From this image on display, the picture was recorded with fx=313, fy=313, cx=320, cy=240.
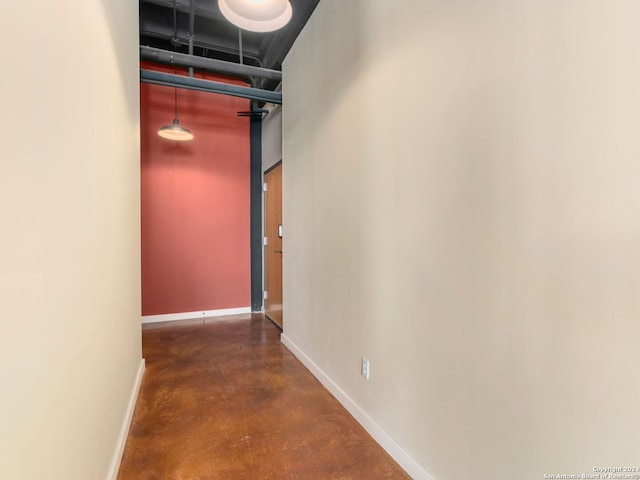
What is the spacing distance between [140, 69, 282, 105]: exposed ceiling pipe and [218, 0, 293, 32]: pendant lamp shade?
1.71 metres

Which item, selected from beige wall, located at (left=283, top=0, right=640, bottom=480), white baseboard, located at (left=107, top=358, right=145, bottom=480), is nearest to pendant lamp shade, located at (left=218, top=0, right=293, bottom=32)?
beige wall, located at (left=283, top=0, right=640, bottom=480)

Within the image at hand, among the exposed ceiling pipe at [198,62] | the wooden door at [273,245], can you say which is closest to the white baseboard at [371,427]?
the wooden door at [273,245]

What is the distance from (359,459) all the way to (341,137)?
204 cm

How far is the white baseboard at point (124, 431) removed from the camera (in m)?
1.57

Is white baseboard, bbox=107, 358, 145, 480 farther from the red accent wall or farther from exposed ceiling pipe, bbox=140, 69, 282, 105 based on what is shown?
exposed ceiling pipe, bbox=140, 69, 282, 105

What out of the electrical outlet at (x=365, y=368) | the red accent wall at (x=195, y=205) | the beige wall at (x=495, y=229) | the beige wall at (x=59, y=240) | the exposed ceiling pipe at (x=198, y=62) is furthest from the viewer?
the red accent wall at (x=195, y=205)

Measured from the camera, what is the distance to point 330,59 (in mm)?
2418

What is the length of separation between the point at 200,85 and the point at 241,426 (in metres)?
3.29

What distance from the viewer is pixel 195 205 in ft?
14.8

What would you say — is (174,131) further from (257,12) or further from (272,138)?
(257,12)

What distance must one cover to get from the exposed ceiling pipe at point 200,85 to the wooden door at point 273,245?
0.82 meters

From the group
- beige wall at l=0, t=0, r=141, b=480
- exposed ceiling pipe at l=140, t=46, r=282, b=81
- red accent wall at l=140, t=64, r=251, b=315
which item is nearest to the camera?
beige wall at l=0, t=0, r=141, b=480

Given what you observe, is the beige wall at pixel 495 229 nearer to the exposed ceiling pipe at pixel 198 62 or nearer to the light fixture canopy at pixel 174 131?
the exposed ceiling pipe at pixel 198 62

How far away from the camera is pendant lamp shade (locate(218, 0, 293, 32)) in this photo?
5.80ft
